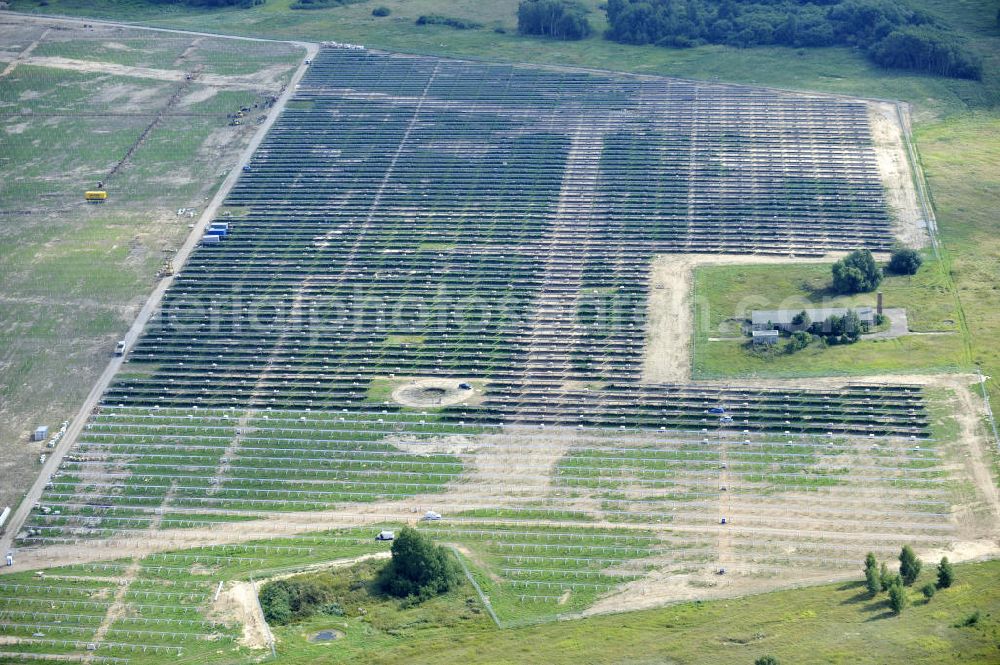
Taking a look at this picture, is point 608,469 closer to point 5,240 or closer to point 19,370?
point 19,370

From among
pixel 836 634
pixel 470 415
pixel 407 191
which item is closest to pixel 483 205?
pixel 407 191

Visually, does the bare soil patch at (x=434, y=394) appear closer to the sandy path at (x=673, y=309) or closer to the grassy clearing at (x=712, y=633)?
Result: the sandy path at (x=673, y=309)

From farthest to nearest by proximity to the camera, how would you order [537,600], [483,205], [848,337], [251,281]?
[483,205]
[251,281]
[848,337]
[537,600]

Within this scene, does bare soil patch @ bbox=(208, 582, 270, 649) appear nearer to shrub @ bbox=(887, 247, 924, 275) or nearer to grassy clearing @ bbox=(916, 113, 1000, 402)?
grassy clearing @ bbox=(916, 113, 1000, 402)

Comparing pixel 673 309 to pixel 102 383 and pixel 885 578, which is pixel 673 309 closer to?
pixel 885 578

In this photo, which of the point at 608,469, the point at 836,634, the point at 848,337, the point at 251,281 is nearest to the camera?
the point at 836,634

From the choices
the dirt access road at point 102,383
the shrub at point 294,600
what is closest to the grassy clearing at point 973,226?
the shrub at point 294,600
